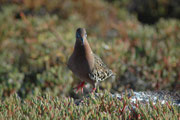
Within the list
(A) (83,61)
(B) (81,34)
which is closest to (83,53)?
(A) (83,61)

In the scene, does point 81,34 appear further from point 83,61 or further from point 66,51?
point 66,51

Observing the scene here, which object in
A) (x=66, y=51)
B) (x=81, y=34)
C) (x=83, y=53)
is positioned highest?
(x=81, y=34)

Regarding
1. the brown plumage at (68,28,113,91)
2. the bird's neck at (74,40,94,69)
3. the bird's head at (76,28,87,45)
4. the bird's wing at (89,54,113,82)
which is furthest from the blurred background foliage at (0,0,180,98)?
the bird's head at (76,28,87,45)

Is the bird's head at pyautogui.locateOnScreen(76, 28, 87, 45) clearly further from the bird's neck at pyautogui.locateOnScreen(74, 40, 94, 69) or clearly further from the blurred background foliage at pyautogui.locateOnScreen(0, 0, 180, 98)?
the blurred background foliage at pyautogui.locateOnScreen(0, 0, 180, 98)

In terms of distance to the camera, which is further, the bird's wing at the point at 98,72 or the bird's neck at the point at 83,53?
the bird's wing at the point at 98,72

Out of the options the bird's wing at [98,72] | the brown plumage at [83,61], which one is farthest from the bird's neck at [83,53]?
the bird's wing at [98,72]

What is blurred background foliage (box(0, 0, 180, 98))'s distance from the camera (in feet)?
20.6

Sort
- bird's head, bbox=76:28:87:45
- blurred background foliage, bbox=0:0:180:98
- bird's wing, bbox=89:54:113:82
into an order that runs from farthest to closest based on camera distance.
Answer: blurred background foliage, bbox=0:0:180:98
bird's wing, bbox=89:54:113:82
bird's head, bbox=76:28:87:45

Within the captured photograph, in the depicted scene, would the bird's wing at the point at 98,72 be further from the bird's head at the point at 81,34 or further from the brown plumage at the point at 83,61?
the bird's head at the point at 81,34

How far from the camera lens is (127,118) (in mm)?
3553

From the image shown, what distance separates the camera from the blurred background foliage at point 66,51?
20.6ft

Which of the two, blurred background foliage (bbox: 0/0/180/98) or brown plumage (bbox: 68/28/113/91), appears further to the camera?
blurred background foliage (bbox: 0/0/180/98)

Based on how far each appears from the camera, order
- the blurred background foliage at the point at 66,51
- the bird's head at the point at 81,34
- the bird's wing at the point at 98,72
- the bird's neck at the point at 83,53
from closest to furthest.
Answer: the bird's head at the point at 81,34 < the bird's neck at the point at 83,53 < the bird's wing at the point at 98,72 < the blurred background foliage at the point at 66,51

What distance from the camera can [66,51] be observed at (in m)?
7.05
